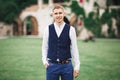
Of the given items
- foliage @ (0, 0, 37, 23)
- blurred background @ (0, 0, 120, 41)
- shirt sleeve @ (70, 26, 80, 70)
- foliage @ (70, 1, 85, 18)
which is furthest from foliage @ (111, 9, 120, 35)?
shirt sleeve @ (70, 26, 80, 70)

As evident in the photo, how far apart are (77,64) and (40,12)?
4376cm

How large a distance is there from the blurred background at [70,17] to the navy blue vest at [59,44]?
3057 centimetres

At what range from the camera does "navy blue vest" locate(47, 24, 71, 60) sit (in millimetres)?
5734

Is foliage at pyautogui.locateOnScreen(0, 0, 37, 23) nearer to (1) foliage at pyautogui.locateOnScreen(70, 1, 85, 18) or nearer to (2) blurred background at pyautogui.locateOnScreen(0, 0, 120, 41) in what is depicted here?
(2) blurred background at pyautogui.locateOnScreen(0, 0, 120, 41)

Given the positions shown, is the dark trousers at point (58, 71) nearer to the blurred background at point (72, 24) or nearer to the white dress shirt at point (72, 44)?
the white dress shirt at point (72, 44)

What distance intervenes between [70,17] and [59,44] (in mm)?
40808

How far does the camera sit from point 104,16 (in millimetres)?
42562

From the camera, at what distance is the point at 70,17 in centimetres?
4641

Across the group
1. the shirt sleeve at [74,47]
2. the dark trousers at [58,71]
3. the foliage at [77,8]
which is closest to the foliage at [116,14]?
the foliage at [77,8]

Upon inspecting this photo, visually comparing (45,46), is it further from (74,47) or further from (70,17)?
(70,17)

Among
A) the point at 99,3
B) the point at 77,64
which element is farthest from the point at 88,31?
the point at 77,64

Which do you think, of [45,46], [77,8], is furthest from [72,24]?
[45,46]

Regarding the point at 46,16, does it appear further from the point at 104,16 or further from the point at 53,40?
the point at 53,40

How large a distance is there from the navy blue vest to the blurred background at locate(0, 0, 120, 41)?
1203 inches
